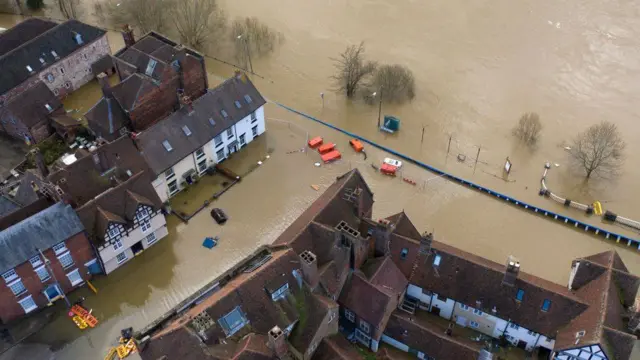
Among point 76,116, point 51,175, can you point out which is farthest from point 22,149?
point 51,175

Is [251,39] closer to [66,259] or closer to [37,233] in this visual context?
[66,259]

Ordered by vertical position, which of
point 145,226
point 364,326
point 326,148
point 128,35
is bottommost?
point 364,326

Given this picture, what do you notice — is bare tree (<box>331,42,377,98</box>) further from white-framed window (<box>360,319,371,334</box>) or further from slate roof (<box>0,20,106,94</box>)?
white-framed window (<box>360,319,371,334</box>)

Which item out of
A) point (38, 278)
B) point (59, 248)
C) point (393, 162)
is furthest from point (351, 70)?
point (38, 278)

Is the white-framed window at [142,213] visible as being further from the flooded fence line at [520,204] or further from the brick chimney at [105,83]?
the flooded fence line at [520,204]

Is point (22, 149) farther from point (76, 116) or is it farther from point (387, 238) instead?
point (387, 238)

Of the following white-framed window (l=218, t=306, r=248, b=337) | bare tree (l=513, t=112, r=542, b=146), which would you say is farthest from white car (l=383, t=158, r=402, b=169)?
white-framed window (l=218, t=306, r=248, b=337)
